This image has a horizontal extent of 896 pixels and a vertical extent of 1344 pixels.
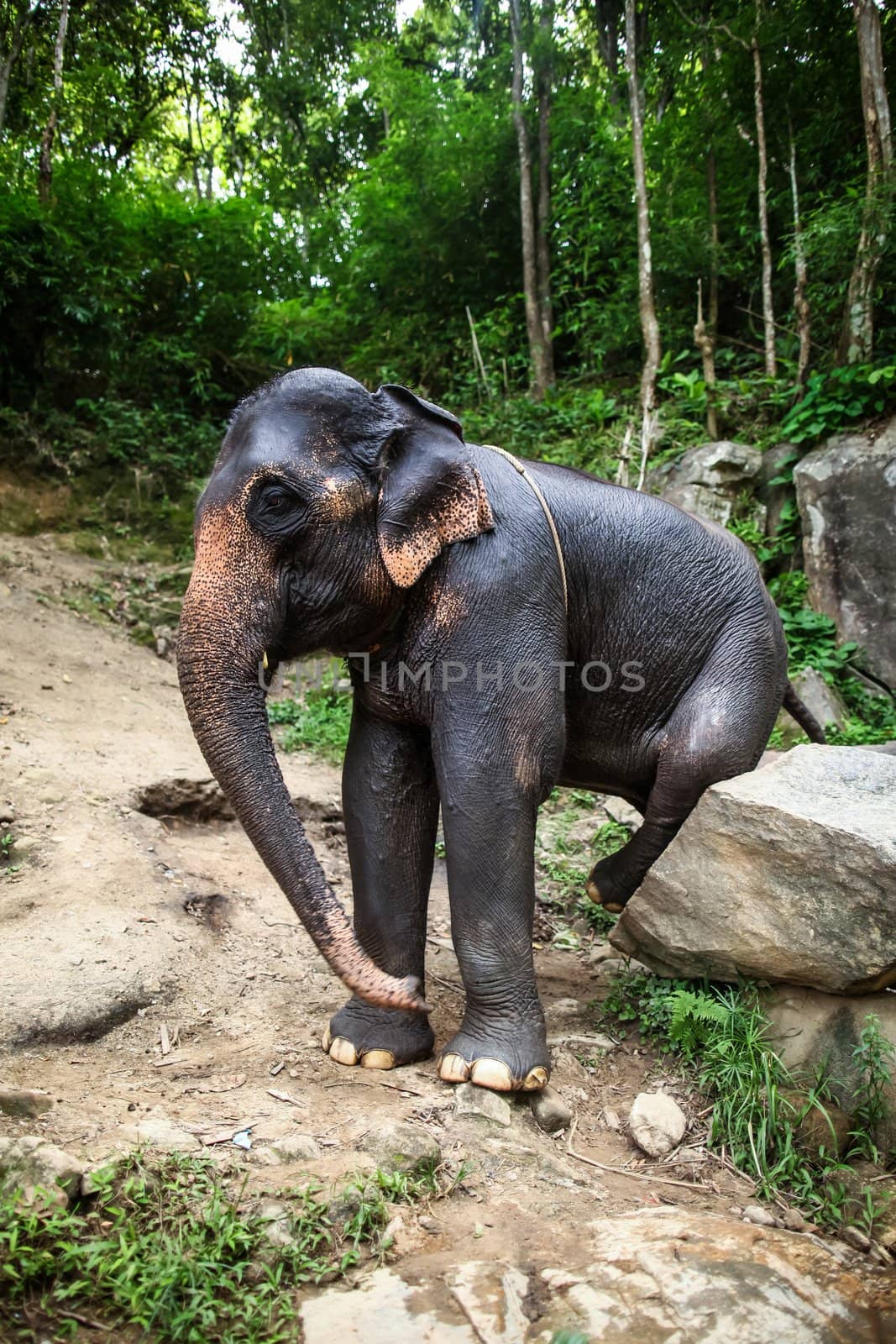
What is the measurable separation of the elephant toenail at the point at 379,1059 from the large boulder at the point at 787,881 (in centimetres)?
93

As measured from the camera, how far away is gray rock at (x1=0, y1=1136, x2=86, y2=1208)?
2.10 metres

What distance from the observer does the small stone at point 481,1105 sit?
9.21 feet

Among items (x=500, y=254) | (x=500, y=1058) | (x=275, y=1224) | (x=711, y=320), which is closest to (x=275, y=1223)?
(x=275, y=1224)

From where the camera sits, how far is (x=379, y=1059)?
3184 mm

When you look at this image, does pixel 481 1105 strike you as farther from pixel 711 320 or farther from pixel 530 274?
pixel 530 274

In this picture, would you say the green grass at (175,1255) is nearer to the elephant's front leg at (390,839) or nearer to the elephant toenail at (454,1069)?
the elephant toenail at (454,1069)

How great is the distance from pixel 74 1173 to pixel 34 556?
812 centimetres

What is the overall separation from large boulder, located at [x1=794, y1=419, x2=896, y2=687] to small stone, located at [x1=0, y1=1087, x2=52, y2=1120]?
6.63 metres

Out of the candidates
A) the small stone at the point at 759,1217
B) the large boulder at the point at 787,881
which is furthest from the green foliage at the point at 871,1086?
the small stone at the point at 759,1217

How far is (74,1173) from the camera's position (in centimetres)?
217

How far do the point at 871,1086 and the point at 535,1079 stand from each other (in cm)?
98

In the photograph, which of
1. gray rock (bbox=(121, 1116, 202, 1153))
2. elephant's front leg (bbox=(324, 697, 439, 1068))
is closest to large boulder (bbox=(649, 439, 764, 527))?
elephant's front leg (bbox=(324, 697, 439, 1068))

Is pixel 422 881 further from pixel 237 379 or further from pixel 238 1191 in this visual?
pixel 237 379

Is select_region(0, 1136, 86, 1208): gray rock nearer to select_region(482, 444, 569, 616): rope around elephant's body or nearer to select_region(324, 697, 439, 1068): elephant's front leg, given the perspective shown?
select_region(324, 697, 439, 1068): elephant's front leg
